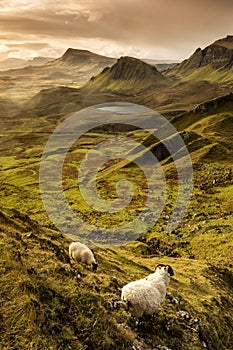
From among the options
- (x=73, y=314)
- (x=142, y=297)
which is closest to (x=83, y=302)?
(x=73, y=314)

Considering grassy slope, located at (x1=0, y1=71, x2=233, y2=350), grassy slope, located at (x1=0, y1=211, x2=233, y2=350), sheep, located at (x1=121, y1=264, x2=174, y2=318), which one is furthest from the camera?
sheep, located at (x1=121, y1=264, x2=174, y2=318)

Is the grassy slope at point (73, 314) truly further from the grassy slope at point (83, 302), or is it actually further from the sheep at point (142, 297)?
the sheep at point (142, 297)

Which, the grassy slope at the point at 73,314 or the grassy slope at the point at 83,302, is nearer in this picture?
the grassy slope at the point at 73,314

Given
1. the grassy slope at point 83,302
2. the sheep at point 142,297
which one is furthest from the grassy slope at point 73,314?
the sheep at point 142,297

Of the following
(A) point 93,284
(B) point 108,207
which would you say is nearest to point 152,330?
(A) point 93,284

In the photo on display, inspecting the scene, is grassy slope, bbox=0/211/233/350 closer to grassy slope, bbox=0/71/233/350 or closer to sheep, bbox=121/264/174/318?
grassy slope, bbox=0/71/233/350

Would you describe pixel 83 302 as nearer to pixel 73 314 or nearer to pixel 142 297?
pixel 73 314

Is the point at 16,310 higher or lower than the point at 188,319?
higher

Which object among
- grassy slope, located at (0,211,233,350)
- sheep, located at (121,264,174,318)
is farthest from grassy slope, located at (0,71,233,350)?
sheep, located at (121,264,174,318)

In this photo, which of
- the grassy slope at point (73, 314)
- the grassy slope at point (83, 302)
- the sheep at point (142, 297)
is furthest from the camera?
the sheep at point (142, 297)

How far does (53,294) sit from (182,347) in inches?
328

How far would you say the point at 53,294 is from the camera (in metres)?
15.7

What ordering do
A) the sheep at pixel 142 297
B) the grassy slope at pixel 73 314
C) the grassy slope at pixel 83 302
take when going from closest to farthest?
the grassy slope at pixel 73 314 → the grassy slope at pixel 83 302 → the sheep at pixel 142 297

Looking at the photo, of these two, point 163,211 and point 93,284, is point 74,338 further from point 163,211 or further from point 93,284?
point 163,211
